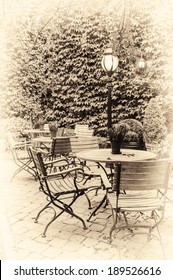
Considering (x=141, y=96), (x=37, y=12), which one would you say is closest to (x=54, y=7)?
(x=37, y=12)

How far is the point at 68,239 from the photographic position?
11.1 feet

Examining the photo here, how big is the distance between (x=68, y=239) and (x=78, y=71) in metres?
8.13

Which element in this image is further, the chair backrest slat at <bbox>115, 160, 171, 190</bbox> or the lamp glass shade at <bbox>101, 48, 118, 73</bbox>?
the lamp glass shade at <bbox>101, 48, 118, 73</bbox>

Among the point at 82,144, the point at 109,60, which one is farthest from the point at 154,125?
the point at 82,144

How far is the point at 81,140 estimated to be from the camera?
5.55 metres

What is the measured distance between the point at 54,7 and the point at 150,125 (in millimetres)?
5424

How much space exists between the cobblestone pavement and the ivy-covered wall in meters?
5.94

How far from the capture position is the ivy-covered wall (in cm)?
980

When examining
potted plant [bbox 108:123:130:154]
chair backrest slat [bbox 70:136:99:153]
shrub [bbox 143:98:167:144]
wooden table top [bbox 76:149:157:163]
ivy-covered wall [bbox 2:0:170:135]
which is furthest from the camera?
ivy-covered wall [bbox 2:0:170:135]

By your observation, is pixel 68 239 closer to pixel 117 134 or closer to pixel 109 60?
pixel 117 134

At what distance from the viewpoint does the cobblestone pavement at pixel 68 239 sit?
3047 mm

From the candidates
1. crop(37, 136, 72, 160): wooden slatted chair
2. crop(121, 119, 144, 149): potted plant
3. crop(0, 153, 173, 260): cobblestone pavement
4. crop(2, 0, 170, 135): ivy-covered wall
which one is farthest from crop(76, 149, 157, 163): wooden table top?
crop(2, 0, 170, 135): ivy-covered wall

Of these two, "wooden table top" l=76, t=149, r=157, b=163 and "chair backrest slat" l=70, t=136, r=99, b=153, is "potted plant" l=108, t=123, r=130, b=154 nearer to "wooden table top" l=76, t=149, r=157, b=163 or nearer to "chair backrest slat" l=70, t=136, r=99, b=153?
"wooden table top" l=76, t=149, r=157, b=163

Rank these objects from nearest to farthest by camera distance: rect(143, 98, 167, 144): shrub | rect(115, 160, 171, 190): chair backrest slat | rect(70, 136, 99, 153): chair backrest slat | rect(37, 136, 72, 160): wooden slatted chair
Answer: rect(115, 160, 171, 190): chair backrest slat, rect(70, 136, 99, 153): chair backrest slat, rect(37, 136, 72, 160): wooden slatted chair, rect(143, 98, 167, 144): shrub
